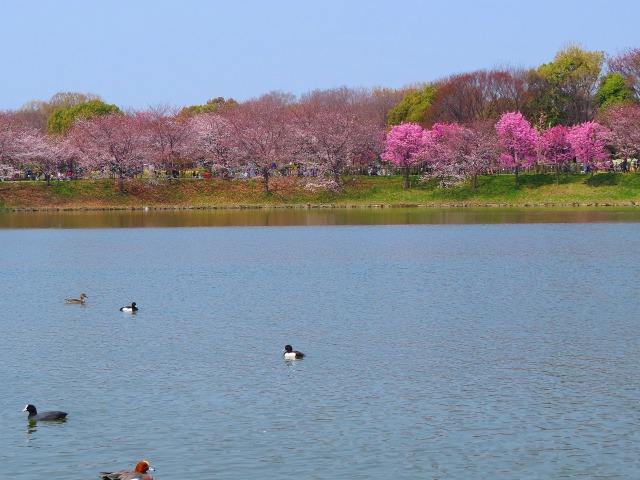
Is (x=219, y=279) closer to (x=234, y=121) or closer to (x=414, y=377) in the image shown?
(x=414, y=377)

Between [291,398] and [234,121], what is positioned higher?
[234,121]


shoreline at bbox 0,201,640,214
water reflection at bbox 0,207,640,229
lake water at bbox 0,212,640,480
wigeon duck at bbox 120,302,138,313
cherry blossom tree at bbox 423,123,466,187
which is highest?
cherry blossom tree at bbox 423,123,466,187

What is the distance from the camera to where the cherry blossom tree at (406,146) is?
379ft

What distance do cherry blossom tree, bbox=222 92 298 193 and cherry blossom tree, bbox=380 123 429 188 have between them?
12.3 meters

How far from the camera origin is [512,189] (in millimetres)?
106500

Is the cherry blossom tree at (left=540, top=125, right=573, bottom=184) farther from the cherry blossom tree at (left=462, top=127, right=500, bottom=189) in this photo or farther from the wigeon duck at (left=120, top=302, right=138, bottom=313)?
the wigeon duck at (left=120, top=302, right=138, bottom=313)

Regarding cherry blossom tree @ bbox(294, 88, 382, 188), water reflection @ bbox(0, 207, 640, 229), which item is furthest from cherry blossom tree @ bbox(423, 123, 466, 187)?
→ water reflection @ bbox(0, 207, 640, 229)

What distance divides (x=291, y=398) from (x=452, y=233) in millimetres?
47483

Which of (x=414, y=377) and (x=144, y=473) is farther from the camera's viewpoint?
(x=414, y=377)

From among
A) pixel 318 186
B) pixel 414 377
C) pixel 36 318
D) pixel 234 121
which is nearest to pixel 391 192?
pixel 318 186

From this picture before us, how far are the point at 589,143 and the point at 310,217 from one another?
41658 millimetres

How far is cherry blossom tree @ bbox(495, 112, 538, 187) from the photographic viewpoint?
11162cm

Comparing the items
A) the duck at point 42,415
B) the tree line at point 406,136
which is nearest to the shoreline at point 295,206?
the tree line at point 406,136

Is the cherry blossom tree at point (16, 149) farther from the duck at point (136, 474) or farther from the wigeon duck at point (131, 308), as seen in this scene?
the duck at point (136, 474)
